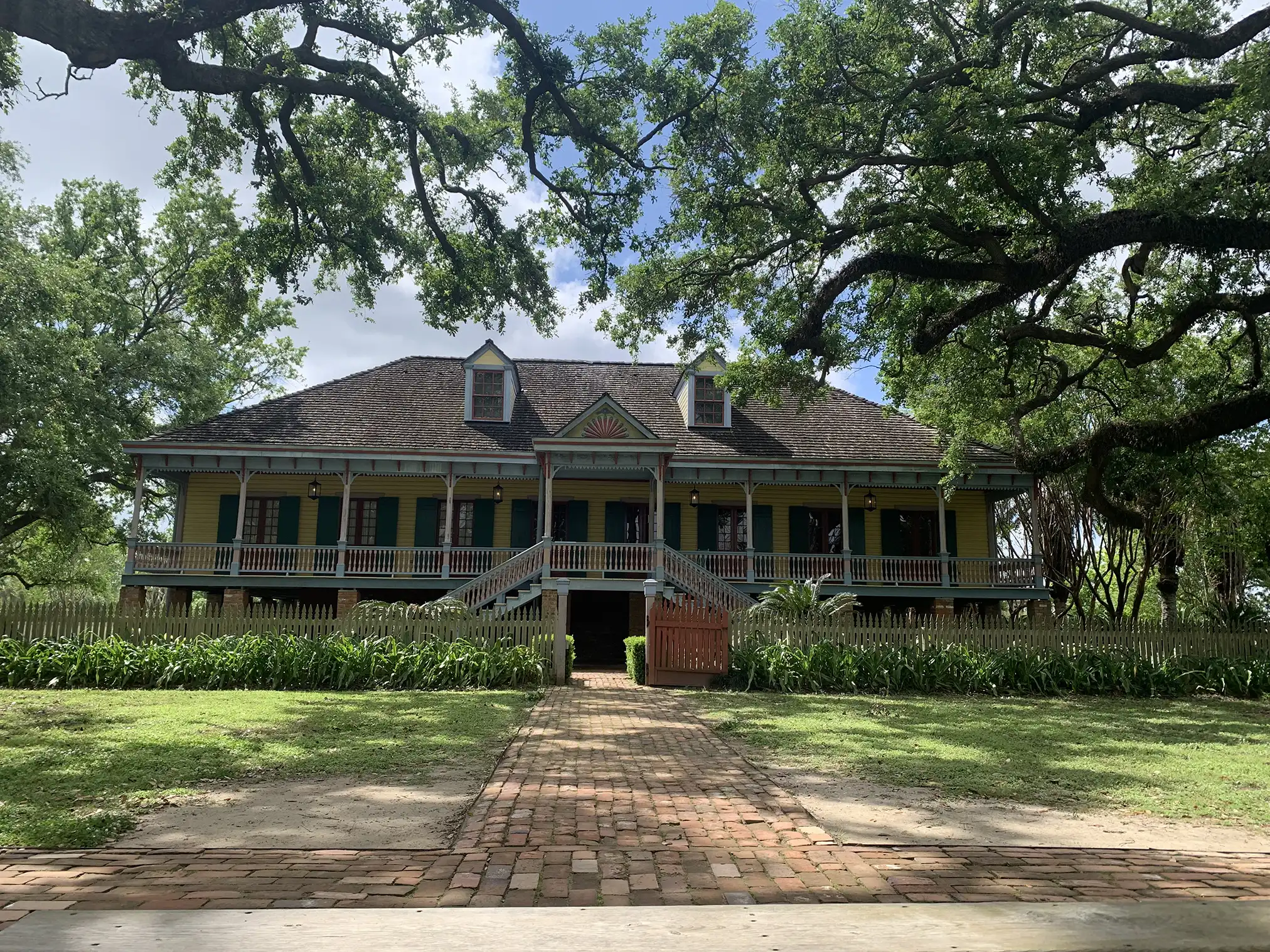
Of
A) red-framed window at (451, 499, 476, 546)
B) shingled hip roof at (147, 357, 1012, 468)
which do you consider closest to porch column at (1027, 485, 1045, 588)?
shingled hip roof at (147, 357, 1012, 468)

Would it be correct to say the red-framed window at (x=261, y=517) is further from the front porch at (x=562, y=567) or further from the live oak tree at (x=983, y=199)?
the live oak tree at (x=983, y=199)

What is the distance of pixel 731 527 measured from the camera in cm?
2562

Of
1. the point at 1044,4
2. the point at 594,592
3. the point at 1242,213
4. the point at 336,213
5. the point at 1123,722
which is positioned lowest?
the point at 1123,722

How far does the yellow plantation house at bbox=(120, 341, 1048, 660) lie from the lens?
2236cm

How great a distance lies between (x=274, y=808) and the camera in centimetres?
586

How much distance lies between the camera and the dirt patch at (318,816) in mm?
4957

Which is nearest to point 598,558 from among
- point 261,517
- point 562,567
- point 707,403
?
point 562,567

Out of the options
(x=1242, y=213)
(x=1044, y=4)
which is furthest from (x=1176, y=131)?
(x=1044, y=4)

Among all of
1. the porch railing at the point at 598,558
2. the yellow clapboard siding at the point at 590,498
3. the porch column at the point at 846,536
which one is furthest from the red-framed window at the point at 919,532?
the porch railing at the point at 598,558

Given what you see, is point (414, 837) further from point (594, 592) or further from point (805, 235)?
point (594, 592)

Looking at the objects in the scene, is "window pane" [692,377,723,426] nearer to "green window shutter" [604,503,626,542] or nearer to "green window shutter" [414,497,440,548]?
"green window shutter" [604,503,626,542]

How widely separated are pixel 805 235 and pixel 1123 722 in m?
9.14

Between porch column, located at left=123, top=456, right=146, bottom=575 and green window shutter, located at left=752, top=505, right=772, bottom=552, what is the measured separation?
17.1 m

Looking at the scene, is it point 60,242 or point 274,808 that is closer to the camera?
point 274,808
